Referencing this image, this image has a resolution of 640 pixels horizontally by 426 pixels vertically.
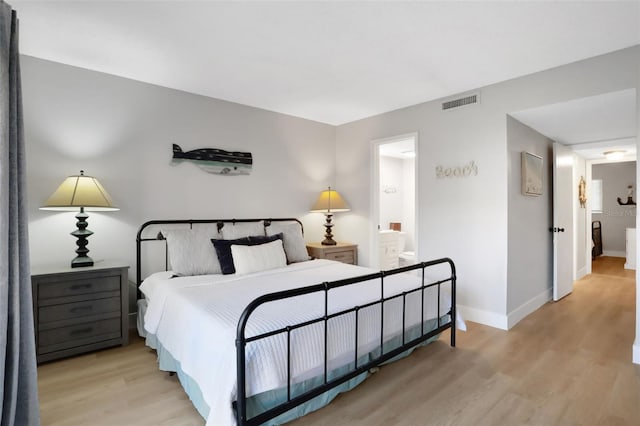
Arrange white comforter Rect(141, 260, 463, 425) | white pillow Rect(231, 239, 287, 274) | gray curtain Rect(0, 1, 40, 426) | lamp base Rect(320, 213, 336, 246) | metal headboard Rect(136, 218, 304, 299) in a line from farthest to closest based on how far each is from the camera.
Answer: lamp base Rect(320, 213, 336, 246) → metal headboard Rect(136, 218, 304, 299) → white pillow Rect(231, 239, 287, 274) → white comforter Rect(141, 260, 463, 425) → gray curtain Rect(0, 1, 40, 426)

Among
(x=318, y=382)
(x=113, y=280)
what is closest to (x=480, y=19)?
(x=318, y=382)

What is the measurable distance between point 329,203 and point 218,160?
63.3 inches

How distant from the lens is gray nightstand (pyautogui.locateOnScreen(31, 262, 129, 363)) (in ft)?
8.57

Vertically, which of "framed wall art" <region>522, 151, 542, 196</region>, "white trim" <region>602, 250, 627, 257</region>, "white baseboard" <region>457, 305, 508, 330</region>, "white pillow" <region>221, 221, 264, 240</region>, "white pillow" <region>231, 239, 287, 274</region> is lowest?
"white baseboard" <region>457, 305, 508, 330</region>

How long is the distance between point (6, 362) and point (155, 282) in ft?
4.65

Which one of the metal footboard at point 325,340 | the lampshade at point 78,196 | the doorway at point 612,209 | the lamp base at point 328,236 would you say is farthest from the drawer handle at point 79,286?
the doorway at point 612,209

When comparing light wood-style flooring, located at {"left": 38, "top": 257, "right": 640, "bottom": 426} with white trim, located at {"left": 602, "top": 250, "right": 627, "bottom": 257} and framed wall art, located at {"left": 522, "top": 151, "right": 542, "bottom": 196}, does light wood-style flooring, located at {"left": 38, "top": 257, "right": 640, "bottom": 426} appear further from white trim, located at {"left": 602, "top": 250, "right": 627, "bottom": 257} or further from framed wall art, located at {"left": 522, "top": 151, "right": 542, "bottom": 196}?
white trim, located at {"left": 602, "top": 250, "right": 627, "bottom": 257}

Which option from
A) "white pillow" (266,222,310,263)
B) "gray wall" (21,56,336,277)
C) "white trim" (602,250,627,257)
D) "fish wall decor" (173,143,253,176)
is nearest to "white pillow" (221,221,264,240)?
"white pillow" (266,222,310,263)

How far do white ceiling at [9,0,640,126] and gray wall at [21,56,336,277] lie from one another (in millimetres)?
220

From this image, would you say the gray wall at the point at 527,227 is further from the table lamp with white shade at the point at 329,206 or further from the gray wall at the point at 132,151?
the gray wall at the point at 132,151

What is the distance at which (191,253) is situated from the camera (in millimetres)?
3086

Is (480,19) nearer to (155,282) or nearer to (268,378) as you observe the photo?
(268,378)

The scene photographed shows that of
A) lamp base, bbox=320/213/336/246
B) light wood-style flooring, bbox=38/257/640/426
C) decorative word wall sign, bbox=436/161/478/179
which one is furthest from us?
lamp base, bbox=320/213/336/246

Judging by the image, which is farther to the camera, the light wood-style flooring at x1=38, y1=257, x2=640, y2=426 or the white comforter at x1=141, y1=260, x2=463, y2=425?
the light wood-style flooring at x1=38, y1=257, x2=640, y2=426
